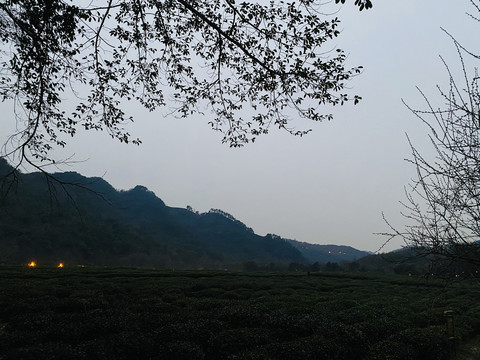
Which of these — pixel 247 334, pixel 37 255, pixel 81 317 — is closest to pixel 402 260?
pixel 247 334

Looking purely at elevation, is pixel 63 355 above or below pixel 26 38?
below

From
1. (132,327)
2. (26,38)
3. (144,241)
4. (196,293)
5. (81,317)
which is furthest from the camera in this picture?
(144,241)

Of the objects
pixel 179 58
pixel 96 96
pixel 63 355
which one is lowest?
pixel 63 355

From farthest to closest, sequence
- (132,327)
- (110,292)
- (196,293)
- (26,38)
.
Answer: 1. (196,293)
2. (110,292)
3. (132,327)
4. (26,38)

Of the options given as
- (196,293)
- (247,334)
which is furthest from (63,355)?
(196,293)

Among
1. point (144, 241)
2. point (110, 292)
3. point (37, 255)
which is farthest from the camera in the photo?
point (144, 241)

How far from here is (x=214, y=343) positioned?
1059 centimetres

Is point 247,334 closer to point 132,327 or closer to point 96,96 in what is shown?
point 132,327

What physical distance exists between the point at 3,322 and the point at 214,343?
852cm

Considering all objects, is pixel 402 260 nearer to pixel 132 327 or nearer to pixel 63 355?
pixel 63 355

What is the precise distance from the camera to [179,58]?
471 inches

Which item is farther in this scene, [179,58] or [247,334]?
[179,58]

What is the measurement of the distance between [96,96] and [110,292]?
47.7 feet

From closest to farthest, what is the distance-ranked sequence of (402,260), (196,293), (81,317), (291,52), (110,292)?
(402,260), (291,52), (81,317), (110,292), (196,293)
